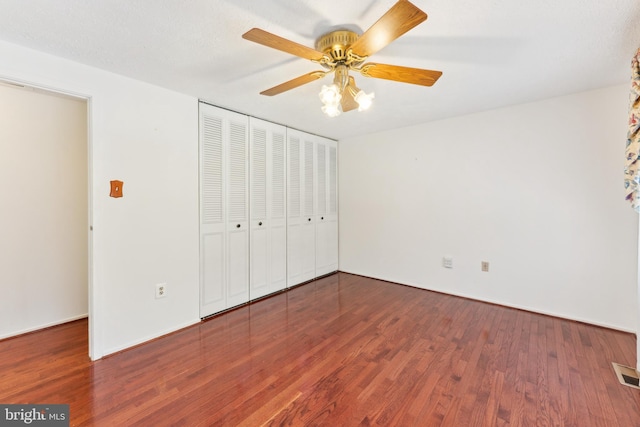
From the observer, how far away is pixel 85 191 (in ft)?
9.23

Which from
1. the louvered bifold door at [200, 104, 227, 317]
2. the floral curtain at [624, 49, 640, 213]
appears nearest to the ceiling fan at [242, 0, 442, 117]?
the louvered bifold door at [200, 104, 227, 317]

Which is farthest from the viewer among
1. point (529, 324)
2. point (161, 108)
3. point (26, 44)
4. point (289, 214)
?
point (289, 214)

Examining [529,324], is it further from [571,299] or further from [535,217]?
[535,217]

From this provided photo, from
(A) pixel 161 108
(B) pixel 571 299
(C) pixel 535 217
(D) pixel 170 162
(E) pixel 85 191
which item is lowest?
(B) pixel 571 299

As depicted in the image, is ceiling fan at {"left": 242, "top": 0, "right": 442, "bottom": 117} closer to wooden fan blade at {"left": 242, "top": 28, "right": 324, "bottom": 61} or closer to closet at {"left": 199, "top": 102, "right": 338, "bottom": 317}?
wooden fan blade at {"left": 242, "top": 28, "right": 324, "bottom": 61}

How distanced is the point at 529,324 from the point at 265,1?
3.37 m

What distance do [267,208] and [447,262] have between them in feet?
7.80

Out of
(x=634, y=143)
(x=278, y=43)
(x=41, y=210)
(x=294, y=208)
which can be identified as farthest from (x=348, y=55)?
(x=41, y=210)

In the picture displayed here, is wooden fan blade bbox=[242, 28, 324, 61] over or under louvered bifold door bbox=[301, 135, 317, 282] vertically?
over

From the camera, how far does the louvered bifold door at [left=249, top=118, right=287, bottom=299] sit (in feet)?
10.6

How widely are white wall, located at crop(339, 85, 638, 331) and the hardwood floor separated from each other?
39 centimetres

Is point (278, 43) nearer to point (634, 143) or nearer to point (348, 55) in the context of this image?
point (348, 55)

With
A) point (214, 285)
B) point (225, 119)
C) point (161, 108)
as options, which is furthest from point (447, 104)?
point (214, 285)

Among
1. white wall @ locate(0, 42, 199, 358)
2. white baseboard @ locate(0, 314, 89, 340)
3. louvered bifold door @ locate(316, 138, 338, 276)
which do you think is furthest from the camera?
louvered bifold door @ locate(316, 138, 338, 276)
